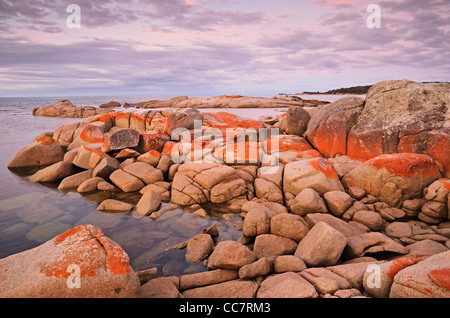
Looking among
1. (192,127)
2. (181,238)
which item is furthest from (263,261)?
(192,127)

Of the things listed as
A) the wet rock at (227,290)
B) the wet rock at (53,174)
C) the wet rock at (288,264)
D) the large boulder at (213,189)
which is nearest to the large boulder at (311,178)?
the large boulder at (213,189)

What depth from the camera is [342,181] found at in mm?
8180

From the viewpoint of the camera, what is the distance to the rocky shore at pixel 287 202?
359cm

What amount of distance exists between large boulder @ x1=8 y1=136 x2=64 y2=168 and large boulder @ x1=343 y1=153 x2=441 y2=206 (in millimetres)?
14284

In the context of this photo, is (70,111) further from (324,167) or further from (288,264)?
(288,264)

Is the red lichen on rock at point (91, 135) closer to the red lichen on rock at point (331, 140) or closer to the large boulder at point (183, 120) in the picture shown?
the large boulder at point (183, 120)

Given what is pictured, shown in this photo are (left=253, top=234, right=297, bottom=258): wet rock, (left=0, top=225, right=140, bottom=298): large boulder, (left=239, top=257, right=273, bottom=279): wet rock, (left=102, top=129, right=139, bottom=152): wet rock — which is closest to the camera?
(left=0, top=225, right=140, bottom=298): large boulder

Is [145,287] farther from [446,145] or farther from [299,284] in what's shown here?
[446,145]

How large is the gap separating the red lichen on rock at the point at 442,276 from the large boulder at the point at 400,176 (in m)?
4.22

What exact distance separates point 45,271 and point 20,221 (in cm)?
532

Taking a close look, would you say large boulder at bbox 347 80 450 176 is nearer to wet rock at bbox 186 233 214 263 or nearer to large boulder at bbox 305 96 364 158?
large boulder at bbox 305 96 364 158

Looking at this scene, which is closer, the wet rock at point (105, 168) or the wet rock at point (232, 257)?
the wet rock at point (232, 257)

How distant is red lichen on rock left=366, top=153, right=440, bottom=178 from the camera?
691 centimetres

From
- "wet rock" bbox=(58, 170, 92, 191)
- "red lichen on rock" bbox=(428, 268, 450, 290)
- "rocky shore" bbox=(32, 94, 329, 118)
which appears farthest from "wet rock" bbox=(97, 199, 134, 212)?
"rocky shore" bbox=(32, 94, 329, 118)
